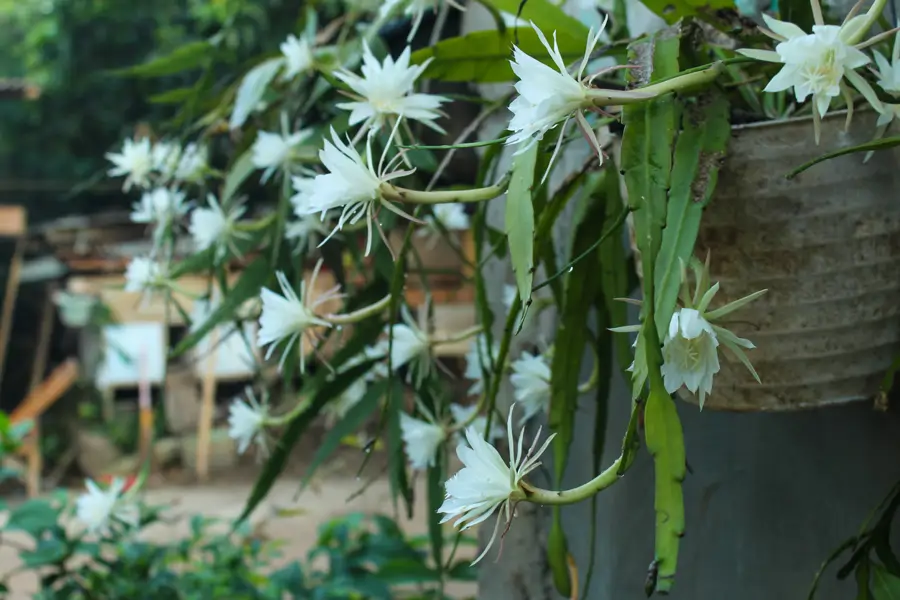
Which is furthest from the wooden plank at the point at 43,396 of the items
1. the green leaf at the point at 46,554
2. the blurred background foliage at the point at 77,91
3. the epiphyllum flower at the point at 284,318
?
the epiphyllum flower at the point at 284,318

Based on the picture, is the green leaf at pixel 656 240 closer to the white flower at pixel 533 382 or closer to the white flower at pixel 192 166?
the white flower at pixel 533 382

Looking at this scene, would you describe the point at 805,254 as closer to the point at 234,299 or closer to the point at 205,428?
the point at 234,299

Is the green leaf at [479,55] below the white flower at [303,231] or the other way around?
the other way around

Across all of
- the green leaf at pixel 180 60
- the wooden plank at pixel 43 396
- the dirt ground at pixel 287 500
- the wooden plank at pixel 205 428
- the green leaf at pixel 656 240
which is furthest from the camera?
the wooden plank at pixel 205 428

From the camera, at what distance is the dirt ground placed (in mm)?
2322

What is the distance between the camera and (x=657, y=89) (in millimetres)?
347

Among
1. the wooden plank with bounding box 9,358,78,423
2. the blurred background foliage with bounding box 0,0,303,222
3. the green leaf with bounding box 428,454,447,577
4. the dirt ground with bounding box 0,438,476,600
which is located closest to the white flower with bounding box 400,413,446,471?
the green leaf with bounding box 428,454,447,577

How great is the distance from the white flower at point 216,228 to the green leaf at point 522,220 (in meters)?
0.41

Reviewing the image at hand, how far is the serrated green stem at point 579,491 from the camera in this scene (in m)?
0.32

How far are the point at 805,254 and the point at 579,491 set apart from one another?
0.67ft

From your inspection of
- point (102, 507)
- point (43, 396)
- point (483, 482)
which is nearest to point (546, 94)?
point (483, 482)

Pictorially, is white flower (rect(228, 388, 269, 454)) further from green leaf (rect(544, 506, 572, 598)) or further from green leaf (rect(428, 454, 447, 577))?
green leaf (rect(544, 506, 572, 598))

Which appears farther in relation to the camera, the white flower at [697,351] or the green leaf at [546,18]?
the green leaf at [546,18]

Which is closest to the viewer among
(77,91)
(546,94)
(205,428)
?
(546,94)
